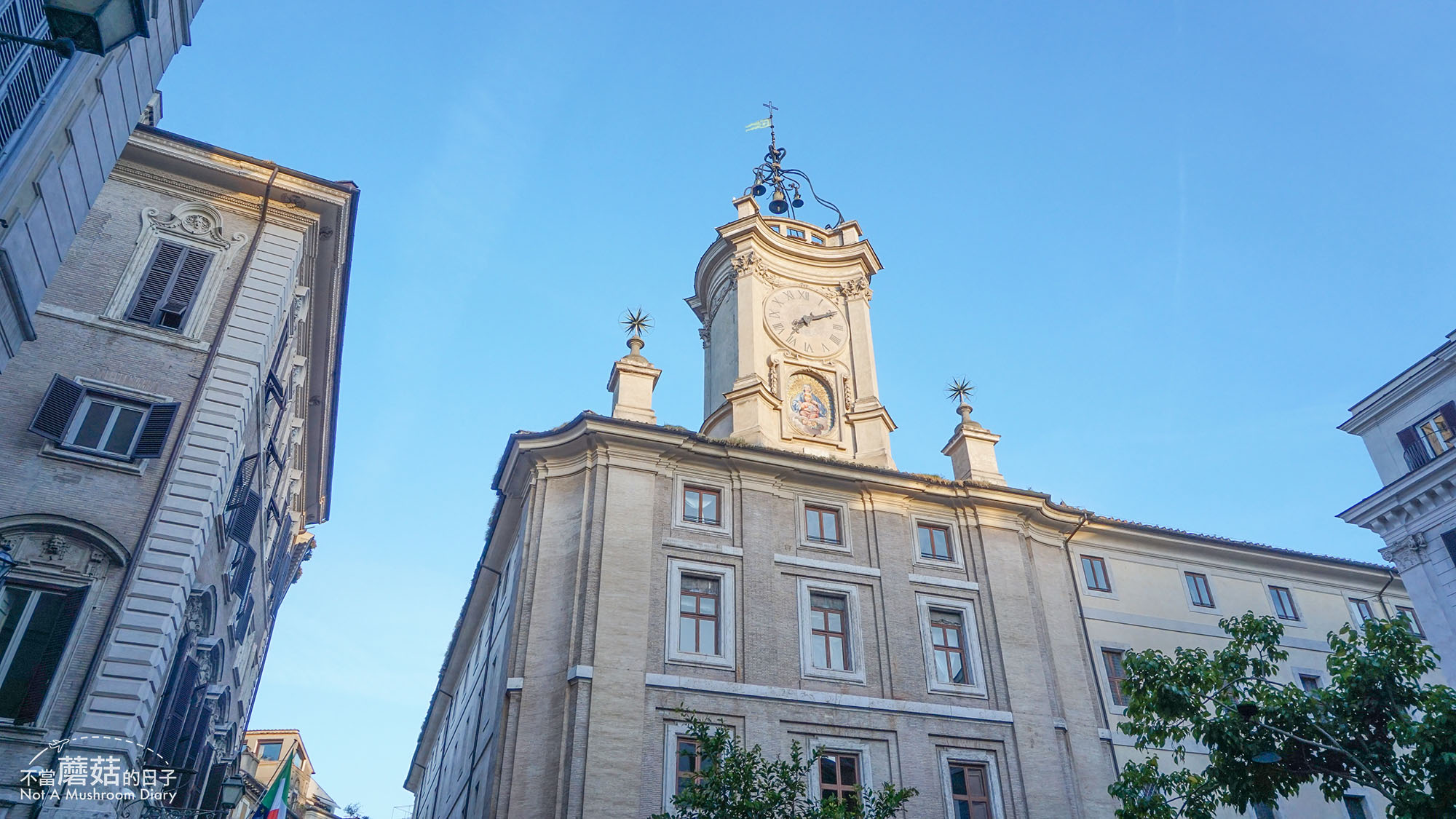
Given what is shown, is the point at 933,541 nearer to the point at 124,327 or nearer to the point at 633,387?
the point at 633,387

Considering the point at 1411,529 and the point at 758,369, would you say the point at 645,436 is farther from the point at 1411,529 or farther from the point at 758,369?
the point at 1411,529

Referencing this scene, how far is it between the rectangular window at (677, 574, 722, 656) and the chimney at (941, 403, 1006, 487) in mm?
9407

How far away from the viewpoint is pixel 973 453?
30.7m

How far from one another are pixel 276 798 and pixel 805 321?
926 inches

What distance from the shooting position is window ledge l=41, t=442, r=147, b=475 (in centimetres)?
1725

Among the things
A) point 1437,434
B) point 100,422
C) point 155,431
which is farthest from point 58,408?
point 1437,434

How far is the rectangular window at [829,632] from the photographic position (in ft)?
81.4

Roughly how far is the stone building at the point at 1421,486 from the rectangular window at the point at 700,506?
20.4 m

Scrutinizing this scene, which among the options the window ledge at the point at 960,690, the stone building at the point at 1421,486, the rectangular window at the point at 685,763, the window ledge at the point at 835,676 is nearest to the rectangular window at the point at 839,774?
the window ledge at the point at 835,676

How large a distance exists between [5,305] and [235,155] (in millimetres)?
9272

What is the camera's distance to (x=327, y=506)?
115 feet

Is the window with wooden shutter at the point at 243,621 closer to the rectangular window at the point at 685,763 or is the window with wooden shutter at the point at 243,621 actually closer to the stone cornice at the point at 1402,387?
the rectangular window at the point at 685,763

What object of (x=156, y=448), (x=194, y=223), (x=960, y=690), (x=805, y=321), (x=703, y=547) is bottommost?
(x=960, y=690)

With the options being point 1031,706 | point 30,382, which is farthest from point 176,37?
point 1031,706
